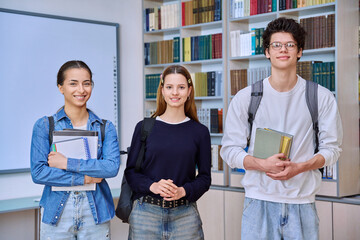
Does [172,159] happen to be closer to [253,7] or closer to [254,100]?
[254,100]

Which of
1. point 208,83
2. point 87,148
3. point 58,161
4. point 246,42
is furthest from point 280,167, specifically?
point 208,83

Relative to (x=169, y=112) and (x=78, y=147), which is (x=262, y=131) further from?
(x=78, y=147)

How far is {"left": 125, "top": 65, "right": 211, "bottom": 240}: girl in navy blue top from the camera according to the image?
7.11 ft

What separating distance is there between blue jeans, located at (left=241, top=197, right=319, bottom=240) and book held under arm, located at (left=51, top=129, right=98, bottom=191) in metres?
0.77

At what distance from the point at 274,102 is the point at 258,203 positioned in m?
0.48

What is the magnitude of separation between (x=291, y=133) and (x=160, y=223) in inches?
29.1

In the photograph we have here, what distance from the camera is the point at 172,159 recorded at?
7.30 feet

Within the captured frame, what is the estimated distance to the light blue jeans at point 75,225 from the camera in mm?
2098

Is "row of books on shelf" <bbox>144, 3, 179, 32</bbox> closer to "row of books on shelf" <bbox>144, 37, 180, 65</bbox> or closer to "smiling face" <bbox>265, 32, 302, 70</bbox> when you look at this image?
"row of books on shelf" <bbox>144, 37, 180, 65</bbox>

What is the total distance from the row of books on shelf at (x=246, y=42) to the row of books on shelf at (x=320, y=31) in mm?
487

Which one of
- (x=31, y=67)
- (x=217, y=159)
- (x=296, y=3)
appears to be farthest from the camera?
(x=217, y=159)

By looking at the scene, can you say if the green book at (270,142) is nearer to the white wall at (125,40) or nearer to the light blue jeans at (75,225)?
the light blue jeans at (75,225)

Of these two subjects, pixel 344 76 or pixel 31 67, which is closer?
pixel 344 76

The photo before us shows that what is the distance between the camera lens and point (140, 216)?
2.18 metres
